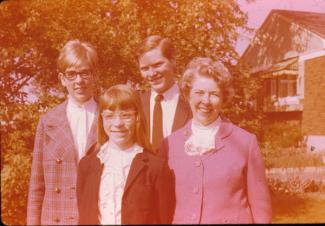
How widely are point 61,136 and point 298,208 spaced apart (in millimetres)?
1544

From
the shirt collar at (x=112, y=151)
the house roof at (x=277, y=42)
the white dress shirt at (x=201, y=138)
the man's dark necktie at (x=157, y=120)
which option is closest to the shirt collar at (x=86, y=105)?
the shirt collar at (x=112, y=151)

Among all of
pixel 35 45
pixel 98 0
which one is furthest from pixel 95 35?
pixel 35 45

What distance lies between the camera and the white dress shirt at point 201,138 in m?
2.15

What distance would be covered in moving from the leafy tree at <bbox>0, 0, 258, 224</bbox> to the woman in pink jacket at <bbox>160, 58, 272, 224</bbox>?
0.30 metres

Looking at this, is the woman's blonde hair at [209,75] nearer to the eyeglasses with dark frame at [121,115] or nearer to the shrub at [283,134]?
the eyeglasses with dark frame at [121,115]

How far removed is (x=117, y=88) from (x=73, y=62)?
334 millimetres

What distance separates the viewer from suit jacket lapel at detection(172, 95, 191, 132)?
7.34 ft

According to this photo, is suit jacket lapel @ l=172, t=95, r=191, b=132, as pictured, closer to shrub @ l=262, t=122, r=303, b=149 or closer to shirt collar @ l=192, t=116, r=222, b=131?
shirt collar @ l=192, t=116, r=222, b=131

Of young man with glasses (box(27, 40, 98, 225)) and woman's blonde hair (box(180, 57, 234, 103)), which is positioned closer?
woman's blonde hair (box(180, 57, 234, 103))

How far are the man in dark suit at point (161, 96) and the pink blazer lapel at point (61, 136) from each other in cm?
46

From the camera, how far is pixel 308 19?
2650mm

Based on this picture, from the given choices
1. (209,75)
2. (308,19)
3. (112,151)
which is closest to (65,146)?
(112,151)

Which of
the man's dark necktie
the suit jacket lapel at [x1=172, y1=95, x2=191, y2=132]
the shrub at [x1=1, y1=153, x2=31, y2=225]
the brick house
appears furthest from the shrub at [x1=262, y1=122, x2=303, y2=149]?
the shrub at [x1=1, y1=153, x2=31, y2=225]

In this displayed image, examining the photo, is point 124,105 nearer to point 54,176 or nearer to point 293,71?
point 54,176
